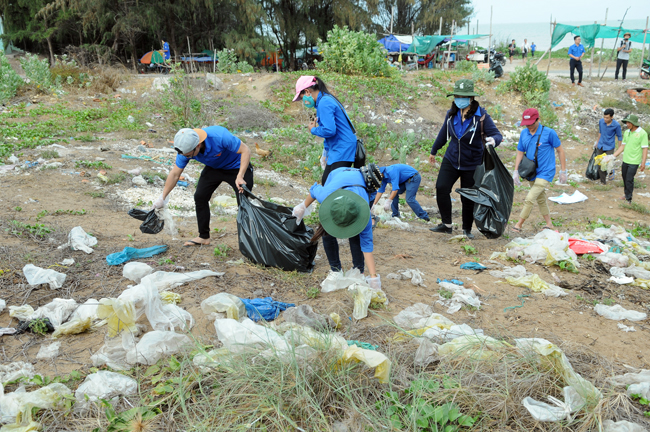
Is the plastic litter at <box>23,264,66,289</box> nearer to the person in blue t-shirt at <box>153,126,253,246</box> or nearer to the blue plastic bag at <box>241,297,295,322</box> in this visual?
the person in blue t-shirt at <box>153,126,253,246</box>

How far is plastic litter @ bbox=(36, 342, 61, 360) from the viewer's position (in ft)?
8.02

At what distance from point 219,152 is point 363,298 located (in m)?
1.76

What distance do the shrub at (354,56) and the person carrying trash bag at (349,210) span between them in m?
9.77

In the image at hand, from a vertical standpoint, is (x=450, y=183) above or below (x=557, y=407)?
above

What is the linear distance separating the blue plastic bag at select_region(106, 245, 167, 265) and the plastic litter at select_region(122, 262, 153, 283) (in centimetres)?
33

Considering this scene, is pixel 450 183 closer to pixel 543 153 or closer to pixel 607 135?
pixel 543 153

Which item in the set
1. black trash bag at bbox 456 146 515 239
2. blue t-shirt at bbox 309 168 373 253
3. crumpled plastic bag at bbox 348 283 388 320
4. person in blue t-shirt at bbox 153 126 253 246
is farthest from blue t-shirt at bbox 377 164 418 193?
crumpled plastic bag at bbox 348 283 388 320

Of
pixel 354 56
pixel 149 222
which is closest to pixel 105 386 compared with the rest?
pixel 149 222

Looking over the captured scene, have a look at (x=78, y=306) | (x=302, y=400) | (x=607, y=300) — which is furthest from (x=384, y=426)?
(x=607, y=300)

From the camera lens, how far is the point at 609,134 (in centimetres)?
777

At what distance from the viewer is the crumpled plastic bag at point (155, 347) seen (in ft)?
7.70

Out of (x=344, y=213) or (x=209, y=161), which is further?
(x=209, y=161)

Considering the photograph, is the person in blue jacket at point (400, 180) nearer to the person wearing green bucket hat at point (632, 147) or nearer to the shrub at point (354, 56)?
the person wearing green bucket hat at point (632, 147)

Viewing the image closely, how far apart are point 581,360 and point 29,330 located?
10.3 ft
